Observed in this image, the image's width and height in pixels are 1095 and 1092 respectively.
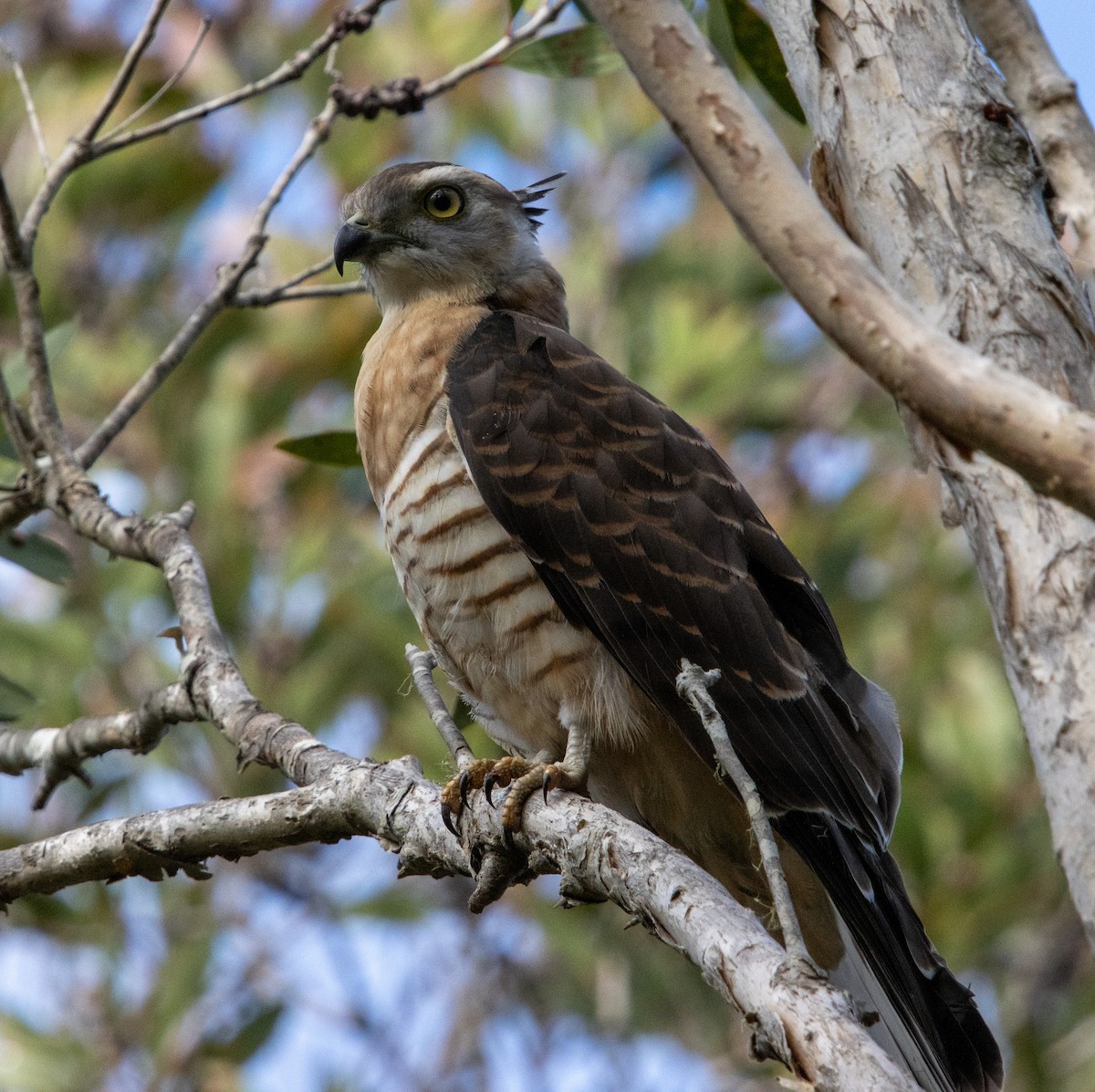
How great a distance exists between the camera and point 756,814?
1.93m

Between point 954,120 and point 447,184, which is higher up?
point 447,184

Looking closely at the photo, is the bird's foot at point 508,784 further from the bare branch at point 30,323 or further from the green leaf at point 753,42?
the green leaf at point 753,42

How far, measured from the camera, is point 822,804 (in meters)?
3.18

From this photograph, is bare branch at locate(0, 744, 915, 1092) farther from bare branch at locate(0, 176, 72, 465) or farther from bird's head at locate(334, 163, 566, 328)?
bird's head at locate(334, 163, 566, 328)

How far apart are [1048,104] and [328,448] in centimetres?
216

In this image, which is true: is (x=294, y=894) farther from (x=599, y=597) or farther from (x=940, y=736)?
(x=599, y=597)

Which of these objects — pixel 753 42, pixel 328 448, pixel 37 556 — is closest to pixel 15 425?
pixel 37 556

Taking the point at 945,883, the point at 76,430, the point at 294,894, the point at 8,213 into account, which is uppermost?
the point at 76,430

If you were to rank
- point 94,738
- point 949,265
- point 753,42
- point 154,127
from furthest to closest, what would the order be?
1. point 154,127
2. point 753,42
3. point 94,738
4. point 949,265

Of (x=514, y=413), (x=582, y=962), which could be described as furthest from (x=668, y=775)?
(x=582, y=962)

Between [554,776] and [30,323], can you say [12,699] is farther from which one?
[554,776]

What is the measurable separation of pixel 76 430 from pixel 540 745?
3595 mm

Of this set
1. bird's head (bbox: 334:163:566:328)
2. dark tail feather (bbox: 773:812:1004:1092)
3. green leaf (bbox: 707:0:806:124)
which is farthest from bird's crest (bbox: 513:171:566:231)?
dark tail feather (bbox: 773:812:1004:1092)

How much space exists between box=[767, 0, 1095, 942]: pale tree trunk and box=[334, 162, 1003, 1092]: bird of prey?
3.69 feet
